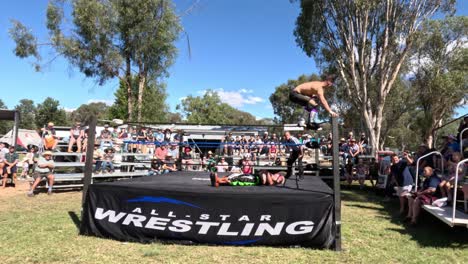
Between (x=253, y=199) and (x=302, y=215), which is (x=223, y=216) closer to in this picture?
(x=253, y=199)

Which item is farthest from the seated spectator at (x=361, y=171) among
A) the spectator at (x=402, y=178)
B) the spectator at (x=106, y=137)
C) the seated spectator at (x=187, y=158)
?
the spectator at (x=106, y=137)

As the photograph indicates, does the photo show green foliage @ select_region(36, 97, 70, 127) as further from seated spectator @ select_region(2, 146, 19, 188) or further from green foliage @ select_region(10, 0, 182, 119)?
seated spectator @ select_region(2, 146, 19, 188)

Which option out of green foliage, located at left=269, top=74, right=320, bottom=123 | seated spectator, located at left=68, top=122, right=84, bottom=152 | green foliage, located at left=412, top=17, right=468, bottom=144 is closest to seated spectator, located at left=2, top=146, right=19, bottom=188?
seated spectator, located at left=68, top=122, right=84, bottom=152

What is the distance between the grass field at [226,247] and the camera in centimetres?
424

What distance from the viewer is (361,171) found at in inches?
438

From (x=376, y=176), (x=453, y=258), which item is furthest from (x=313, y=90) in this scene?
(x=376, y=176)

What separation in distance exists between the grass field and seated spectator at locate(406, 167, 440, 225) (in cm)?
25

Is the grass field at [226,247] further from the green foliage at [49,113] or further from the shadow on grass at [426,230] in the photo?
the green foliage at [49,113]

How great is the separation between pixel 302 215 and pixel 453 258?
1992 millimetres

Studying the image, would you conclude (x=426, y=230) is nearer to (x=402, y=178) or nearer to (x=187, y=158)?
(x=402, y=178)

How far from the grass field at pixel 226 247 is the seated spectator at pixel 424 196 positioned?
0.84 ft

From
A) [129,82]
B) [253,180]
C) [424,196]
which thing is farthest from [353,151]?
[129,82]

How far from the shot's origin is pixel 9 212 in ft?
22.5

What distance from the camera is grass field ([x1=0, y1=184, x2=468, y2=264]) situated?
4242mm
